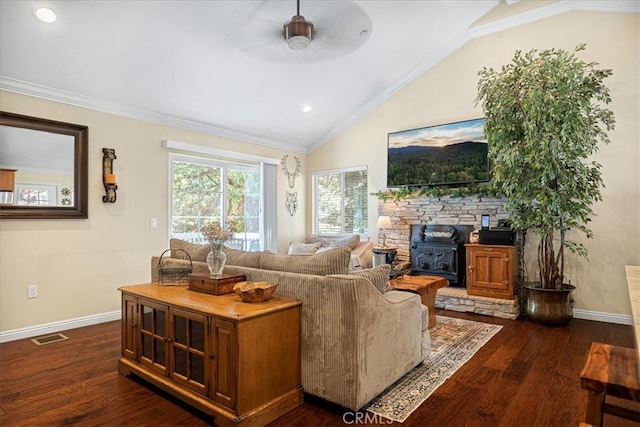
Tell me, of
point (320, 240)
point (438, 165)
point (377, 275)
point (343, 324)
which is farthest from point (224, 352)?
point (320, 240)

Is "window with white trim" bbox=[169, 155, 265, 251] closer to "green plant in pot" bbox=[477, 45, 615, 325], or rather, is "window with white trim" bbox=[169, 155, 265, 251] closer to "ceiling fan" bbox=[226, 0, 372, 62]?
"ceiling fan" bbox=[226, 0, 372, 62]

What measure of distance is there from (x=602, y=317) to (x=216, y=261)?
452cm

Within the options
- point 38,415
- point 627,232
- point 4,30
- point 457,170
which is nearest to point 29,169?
point 4,30

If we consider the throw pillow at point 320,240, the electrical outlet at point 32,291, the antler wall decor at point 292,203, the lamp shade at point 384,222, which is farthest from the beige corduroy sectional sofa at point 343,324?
the antler wall decor at point 292,203

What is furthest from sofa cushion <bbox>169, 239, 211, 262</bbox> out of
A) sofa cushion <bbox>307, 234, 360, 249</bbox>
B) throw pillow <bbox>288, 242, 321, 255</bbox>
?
sofa cushion <bbox>307, 234, 360, 249</bbox>

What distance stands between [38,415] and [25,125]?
2.89m

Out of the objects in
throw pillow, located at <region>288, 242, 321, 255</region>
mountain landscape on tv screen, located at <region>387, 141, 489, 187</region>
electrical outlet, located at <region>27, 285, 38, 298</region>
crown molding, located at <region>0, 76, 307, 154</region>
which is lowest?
electrical outlet, located at <region>27, 285, 38, 298</region>

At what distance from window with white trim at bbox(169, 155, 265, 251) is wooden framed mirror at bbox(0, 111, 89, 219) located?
1.15m

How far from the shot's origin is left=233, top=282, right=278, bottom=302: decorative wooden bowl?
7.57 feet

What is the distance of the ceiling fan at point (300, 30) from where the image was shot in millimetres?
3656

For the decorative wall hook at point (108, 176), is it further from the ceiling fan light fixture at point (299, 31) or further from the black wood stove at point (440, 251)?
the black wood stove at point (440, 251)

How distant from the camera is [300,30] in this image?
3502mm

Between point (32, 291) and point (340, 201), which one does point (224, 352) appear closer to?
point (32, 291)

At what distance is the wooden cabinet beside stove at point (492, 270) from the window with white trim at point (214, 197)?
10.2ft
